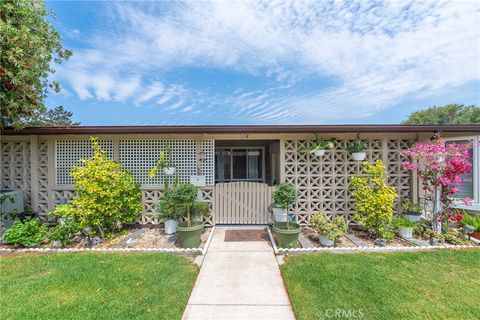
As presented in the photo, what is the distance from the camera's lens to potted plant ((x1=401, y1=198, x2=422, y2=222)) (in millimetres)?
5316

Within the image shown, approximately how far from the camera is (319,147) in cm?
525

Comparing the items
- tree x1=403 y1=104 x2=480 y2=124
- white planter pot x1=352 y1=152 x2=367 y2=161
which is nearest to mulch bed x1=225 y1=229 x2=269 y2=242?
white planter pot x1=352 y1=152 x2=367 y2=161

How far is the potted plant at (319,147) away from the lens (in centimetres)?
527

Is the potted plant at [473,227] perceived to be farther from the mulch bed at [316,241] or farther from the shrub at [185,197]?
the shrub at [185,197]

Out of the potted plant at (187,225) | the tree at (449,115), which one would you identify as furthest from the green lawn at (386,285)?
the tree at (449,115)

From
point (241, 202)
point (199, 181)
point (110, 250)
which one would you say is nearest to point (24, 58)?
point (110, 250)

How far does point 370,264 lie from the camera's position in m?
3.60

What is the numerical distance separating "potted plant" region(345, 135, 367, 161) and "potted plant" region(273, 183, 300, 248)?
6.75 ft

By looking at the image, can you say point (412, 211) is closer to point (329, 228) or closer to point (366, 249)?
point (366, 249)

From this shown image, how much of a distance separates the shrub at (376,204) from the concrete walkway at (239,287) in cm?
244

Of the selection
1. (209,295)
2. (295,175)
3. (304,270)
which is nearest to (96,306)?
(209,295)

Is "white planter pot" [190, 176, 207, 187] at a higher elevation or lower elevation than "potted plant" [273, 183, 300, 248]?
higher

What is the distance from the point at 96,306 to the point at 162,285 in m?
0.80

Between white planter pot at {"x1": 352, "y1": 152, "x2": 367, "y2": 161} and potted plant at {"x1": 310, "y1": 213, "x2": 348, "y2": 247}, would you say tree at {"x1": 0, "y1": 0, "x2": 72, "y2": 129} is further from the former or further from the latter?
white planter pot at {"x1": 352, "y1": 152, "x2": 367, "y2": 161}
